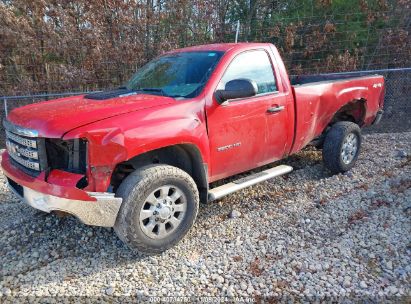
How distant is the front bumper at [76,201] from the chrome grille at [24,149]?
0.13 meters

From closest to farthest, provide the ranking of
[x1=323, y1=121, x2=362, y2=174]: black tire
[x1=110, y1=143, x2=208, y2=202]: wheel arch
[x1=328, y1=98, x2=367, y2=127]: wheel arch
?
[x1=110, y1=143, x2=208, y2=202]: wheel arch
[x1=323, y1=121, x2=362, y2=174]: black tire
[x1=328, y1=98, x2=367, y2=127]: wheel arch

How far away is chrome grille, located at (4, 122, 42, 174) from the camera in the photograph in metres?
3.32

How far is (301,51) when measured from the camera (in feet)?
31.8

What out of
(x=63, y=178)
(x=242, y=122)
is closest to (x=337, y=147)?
(x=242, y=122)

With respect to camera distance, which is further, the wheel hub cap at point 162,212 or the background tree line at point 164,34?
the background tree line at point 164,34

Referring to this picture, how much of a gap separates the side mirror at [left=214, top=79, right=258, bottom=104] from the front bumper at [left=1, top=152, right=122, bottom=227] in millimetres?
1485

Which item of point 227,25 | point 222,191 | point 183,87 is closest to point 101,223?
point 222,191

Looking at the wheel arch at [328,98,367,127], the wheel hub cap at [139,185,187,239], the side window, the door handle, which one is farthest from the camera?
the wheel arch at [328,98,367,127]

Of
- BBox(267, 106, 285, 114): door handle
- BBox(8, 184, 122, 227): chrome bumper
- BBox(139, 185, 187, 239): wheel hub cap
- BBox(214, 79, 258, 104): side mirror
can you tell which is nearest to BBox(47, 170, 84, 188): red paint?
BBox(8, 184, 122, 227): chrome bumper

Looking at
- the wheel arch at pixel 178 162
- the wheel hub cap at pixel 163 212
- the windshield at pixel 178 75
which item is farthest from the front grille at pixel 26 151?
the windshield at pixel 178 75

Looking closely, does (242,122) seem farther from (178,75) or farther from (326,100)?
(326,100)

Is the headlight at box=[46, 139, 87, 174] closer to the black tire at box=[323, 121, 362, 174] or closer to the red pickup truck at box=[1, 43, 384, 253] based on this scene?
the red pickup truck at box=[1, 43, 384, 253]

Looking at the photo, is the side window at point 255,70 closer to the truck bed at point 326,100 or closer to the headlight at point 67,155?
the truck bed at point 326,100

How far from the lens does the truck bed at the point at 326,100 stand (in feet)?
16.2
